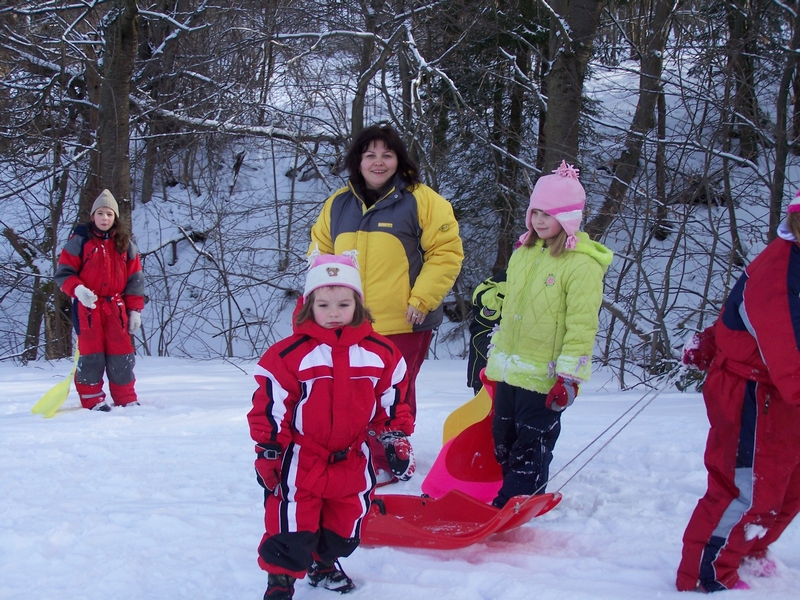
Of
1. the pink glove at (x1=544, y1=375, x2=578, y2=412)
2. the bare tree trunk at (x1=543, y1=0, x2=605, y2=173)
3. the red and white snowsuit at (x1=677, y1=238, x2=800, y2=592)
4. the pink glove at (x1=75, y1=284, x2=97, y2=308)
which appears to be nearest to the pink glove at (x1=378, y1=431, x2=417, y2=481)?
the pink glove at (x1=544, y1=375, x2=578, y2=412)

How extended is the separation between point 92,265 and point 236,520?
112 inches

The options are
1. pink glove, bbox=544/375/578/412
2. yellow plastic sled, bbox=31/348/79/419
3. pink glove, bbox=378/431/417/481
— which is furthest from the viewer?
yellow plastic sled, bbox=31/348/79/419

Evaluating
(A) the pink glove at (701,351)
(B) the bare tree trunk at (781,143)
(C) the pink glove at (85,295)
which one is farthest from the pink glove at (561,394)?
(B) the bare tree trunk at (781,143)

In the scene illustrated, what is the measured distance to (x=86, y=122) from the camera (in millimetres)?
10727

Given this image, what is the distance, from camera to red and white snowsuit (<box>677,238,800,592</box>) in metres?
2.01

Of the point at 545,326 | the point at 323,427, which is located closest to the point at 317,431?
the point at 323,427

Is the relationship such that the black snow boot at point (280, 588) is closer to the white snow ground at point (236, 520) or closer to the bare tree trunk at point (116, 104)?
the white snow ground at point (236, 520)

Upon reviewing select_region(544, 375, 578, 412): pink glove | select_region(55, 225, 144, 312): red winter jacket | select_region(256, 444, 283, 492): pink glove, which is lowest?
select_region(256, 444, 283, 492): pink glove

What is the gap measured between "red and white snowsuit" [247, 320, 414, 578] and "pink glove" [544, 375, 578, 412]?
0.73 m

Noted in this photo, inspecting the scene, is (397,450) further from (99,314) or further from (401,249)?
(99,314)

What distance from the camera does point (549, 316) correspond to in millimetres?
2848

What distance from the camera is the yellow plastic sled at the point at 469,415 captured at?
346cm

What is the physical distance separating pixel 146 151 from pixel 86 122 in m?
1.52

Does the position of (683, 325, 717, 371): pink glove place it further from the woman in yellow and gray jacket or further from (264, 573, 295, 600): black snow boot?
(264, 573, 295, 600): black snow boot
